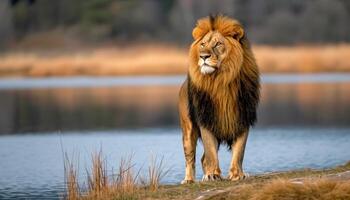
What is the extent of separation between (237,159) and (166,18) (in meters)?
35.7

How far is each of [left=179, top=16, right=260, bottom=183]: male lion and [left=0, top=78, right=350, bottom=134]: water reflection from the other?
12263 millimetres

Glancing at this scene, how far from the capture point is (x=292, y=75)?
44438 millimetres

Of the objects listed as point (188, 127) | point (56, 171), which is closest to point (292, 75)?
point (56, 171)

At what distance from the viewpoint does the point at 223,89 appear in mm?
10086

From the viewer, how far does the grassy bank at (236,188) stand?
8.02 metres

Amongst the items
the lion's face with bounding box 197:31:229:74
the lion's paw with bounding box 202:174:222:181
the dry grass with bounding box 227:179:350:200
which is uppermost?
the lion's face with bounding box 197:31:229:74

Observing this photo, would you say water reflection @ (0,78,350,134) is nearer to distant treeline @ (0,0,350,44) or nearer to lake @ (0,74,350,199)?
lake @ (0,74,350,199)

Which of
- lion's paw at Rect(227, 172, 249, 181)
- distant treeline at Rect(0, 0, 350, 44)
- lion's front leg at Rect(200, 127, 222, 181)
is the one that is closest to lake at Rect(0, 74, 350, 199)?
distant treeline at Rect(0, 0, 350, 44)

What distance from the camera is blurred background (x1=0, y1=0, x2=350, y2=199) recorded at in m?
20.5

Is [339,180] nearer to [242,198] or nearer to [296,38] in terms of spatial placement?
[242,198]

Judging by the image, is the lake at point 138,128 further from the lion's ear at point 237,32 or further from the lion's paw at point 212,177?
the lion's ear at point 237,32

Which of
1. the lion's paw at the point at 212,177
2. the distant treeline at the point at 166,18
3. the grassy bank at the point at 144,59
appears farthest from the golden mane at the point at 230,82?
the distant treeline at the point at 166,18

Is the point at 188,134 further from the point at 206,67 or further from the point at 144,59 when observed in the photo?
→ the point at 144,59

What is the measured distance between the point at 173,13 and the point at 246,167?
3214 cm
